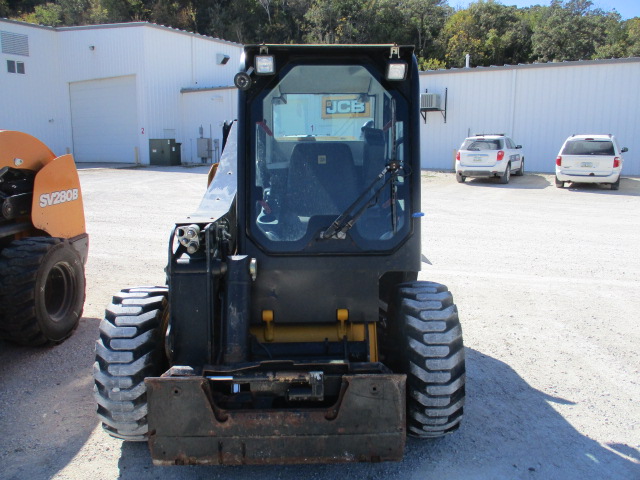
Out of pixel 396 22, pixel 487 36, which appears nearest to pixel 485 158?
pixel 487 36

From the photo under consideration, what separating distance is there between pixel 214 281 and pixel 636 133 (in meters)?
24.9

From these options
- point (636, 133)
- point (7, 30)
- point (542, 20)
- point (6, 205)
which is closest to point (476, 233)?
point (6, 205)

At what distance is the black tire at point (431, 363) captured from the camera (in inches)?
131

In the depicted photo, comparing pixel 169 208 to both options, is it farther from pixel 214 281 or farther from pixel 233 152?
pixel 214 281

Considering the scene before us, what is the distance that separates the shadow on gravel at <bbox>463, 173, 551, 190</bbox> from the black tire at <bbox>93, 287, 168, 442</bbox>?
18.6 m

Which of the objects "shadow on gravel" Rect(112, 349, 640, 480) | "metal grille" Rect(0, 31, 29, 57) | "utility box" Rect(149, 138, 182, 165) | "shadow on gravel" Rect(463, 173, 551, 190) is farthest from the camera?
"utility box" Rect(149, 138, 182, 165)

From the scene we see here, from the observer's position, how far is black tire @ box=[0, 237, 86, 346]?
4.99 meters

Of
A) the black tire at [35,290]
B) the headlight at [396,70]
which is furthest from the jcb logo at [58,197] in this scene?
the headlight at [396,70]

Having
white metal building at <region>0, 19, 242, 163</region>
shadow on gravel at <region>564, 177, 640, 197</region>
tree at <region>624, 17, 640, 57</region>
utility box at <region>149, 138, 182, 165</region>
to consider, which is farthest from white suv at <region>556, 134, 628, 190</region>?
tree at <region>624, 17, 640, 57</region>

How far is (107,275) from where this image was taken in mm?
8180

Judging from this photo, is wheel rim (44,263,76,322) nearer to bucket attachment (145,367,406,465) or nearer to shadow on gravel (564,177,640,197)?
bucket attachment (145,367,406,465)

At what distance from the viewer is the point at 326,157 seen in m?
3.64

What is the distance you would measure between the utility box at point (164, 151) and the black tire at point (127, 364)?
27.1 m

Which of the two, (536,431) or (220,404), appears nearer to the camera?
(220,404)
